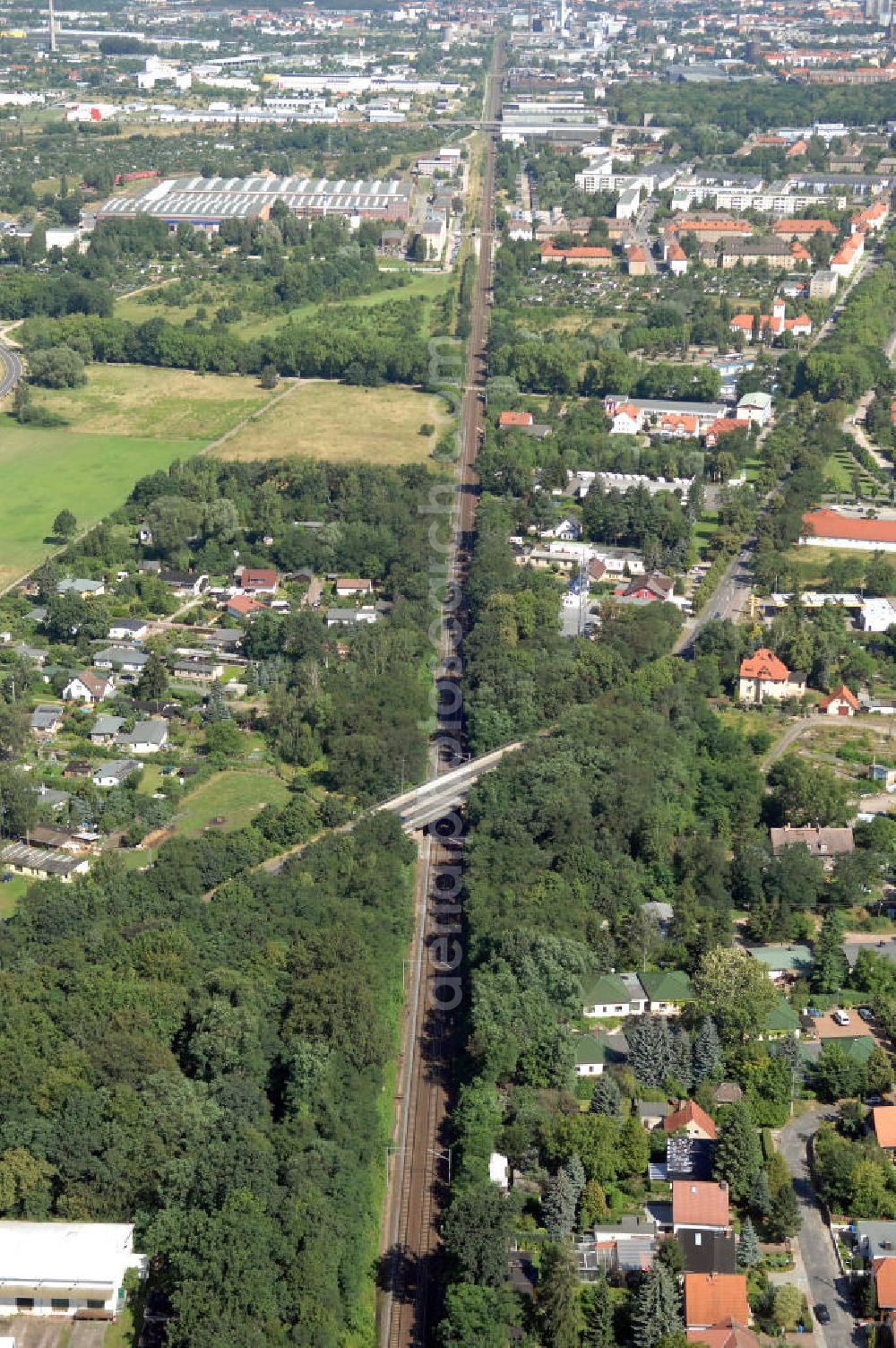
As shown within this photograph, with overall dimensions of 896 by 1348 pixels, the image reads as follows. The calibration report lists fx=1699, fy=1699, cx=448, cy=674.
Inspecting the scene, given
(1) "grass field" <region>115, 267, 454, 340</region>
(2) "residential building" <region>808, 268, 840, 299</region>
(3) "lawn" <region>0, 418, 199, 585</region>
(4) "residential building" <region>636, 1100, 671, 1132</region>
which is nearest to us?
(4) "residential building" <region>636, 1100, 671, 1132</region>

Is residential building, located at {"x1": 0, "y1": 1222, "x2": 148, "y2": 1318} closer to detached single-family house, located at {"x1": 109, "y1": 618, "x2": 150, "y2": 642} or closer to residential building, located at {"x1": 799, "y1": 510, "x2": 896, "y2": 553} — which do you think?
detached single-family house, located at {"x1": 109, "y1": 618, "x2": 150, "y2": 642}

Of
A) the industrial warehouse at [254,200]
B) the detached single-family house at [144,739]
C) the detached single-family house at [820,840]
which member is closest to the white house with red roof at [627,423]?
the detached single-family house at [144,739]

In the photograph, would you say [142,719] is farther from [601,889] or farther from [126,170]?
[126,170]

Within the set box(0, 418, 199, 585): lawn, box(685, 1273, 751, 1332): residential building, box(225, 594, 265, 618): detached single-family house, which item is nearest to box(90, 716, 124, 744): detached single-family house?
box(225, 594, 265, 618): detached single-family house

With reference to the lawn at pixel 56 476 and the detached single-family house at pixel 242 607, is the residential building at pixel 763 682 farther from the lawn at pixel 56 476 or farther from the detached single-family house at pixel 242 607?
the lawn at pixel 56 476

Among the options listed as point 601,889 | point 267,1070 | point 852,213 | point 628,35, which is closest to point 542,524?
point 601,889

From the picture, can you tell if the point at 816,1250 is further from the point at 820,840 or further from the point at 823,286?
the point at 823,286
